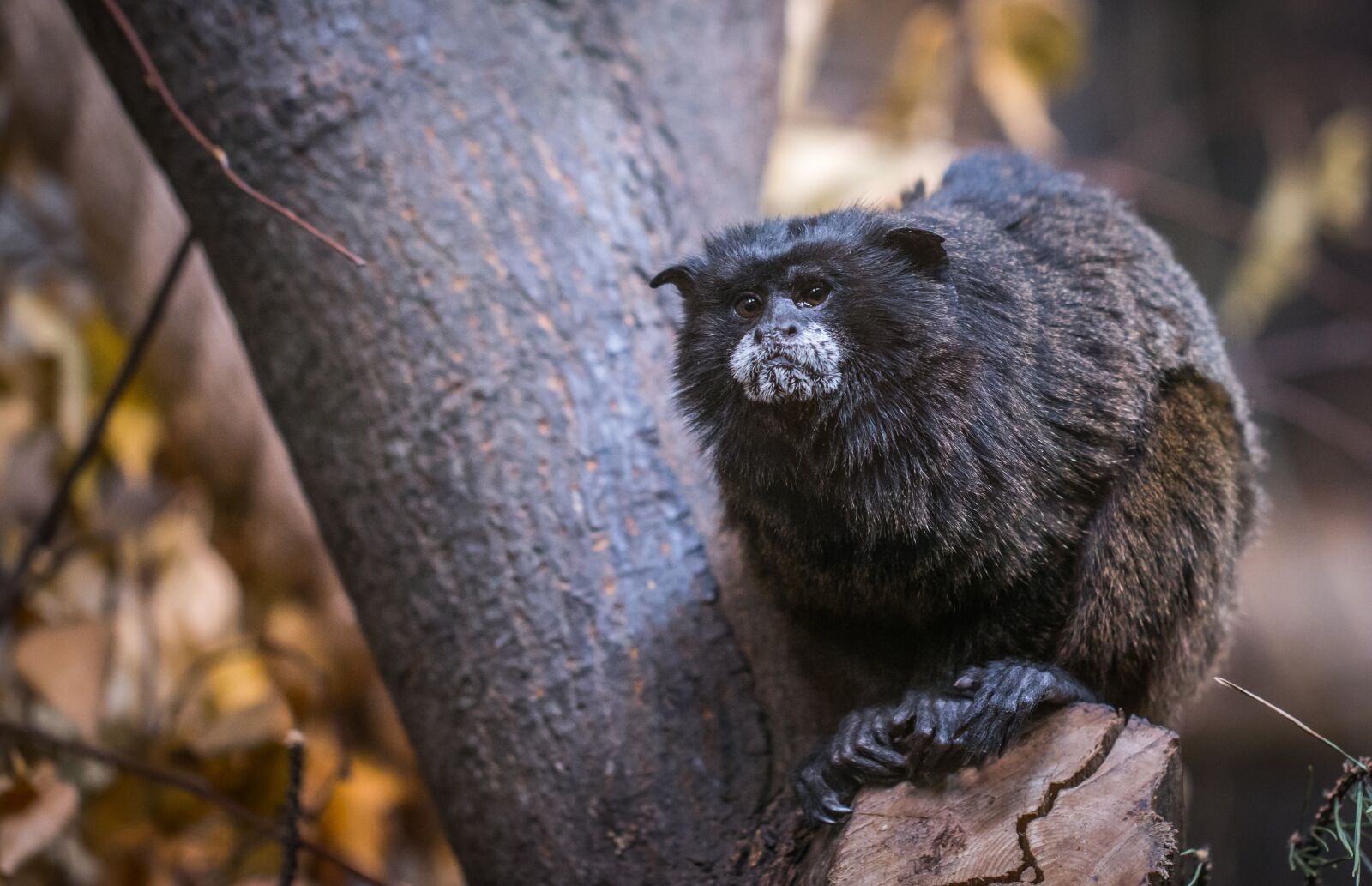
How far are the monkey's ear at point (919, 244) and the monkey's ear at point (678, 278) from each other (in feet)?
1.29

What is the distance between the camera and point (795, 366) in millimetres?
2033

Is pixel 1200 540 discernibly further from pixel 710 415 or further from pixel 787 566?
pixel 710 415

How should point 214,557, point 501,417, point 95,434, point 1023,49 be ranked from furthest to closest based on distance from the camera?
point 1023,49 < point 214,557 < point 95,434 < point 501,417

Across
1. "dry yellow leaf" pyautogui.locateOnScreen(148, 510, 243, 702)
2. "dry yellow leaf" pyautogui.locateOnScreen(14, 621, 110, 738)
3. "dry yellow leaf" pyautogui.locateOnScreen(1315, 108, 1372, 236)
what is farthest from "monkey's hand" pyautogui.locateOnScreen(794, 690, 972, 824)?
"dry yellow leaf" pyautogui.locateOnScreen(1315, 108, 1372, 236)

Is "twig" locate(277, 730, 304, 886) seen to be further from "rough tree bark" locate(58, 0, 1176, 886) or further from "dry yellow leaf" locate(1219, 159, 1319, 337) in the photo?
"dry yellow leaf" locate(1219, 159, 1319, 337)

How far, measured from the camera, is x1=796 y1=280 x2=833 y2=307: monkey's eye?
2092mm

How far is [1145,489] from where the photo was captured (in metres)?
2.22

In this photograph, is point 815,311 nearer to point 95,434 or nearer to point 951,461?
point 951,461

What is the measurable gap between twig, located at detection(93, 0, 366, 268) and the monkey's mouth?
32.9 inches

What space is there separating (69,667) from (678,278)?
6.62 feet

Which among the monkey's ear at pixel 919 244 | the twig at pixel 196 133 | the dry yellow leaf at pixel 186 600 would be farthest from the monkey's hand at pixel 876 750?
the dry yellow leaf at pixel 186 600

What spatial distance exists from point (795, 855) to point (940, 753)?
36 centimetres

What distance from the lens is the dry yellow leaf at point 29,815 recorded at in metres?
2.57

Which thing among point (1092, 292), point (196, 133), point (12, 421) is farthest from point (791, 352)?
point (12, 421)
